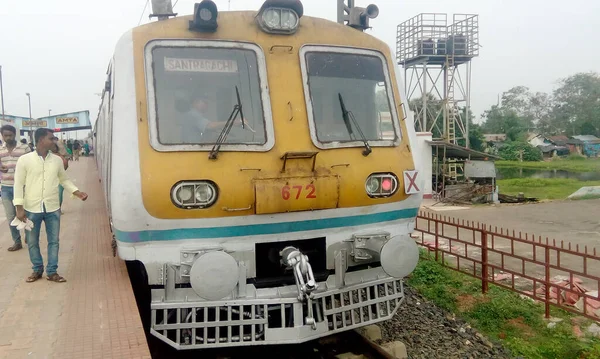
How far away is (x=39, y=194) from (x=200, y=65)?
82.2 inches

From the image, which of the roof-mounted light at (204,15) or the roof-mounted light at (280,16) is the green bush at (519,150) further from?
the roof-mounted light at (204,15)

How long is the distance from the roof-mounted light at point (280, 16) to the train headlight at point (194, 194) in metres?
1.43

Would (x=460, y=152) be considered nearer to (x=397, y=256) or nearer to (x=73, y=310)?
(x=397, y=256)

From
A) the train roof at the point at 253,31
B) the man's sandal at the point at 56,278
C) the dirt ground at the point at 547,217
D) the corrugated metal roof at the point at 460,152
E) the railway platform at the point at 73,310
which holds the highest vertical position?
the train roof at the point at 253,31

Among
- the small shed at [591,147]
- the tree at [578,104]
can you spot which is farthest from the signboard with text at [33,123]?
the tree at [578,104]

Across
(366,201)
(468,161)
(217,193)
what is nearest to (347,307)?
(366,201)

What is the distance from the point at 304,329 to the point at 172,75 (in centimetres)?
215

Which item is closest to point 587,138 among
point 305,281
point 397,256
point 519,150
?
point 519,150

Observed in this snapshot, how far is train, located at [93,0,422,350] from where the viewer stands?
3711mm

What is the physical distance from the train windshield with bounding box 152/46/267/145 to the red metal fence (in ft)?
11.8

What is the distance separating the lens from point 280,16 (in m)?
4.27

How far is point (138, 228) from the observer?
12.1ft

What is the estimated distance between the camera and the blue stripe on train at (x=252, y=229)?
12.3ft

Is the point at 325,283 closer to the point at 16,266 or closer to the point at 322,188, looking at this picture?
the point at 322,188
